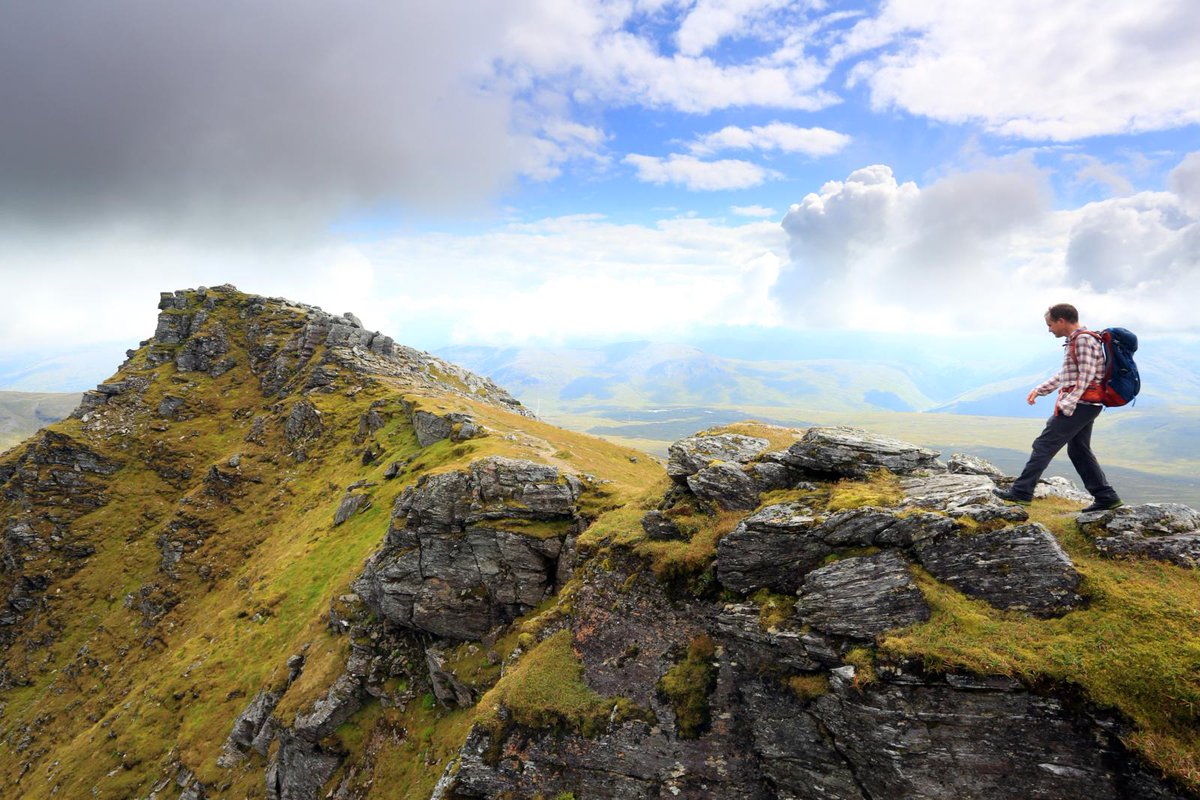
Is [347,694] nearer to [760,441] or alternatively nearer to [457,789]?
[457,789]

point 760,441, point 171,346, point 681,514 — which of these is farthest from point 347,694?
point 171,346

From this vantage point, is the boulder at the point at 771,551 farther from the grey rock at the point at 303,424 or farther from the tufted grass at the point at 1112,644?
the grey rock at the point at 303,424

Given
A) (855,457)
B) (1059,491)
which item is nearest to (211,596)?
(855,457)

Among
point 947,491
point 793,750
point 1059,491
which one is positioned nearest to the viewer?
point 793,750

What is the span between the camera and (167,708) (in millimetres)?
41750

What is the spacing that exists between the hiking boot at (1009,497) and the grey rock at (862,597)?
4726 millimetres

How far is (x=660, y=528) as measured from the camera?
25.3m

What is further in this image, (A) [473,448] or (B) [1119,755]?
(A) [473,448]

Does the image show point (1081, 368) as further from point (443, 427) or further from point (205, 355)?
point (205, 355)

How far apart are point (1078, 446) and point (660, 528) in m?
16.1

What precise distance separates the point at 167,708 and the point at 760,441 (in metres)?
52.4

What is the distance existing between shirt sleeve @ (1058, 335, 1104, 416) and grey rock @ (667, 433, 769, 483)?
1259cm

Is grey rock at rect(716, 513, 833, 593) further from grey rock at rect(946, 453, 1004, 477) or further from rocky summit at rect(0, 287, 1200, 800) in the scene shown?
grey rock at rect(946, 453, 1004, 477)

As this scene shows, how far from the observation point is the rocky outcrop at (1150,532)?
1475 cm
